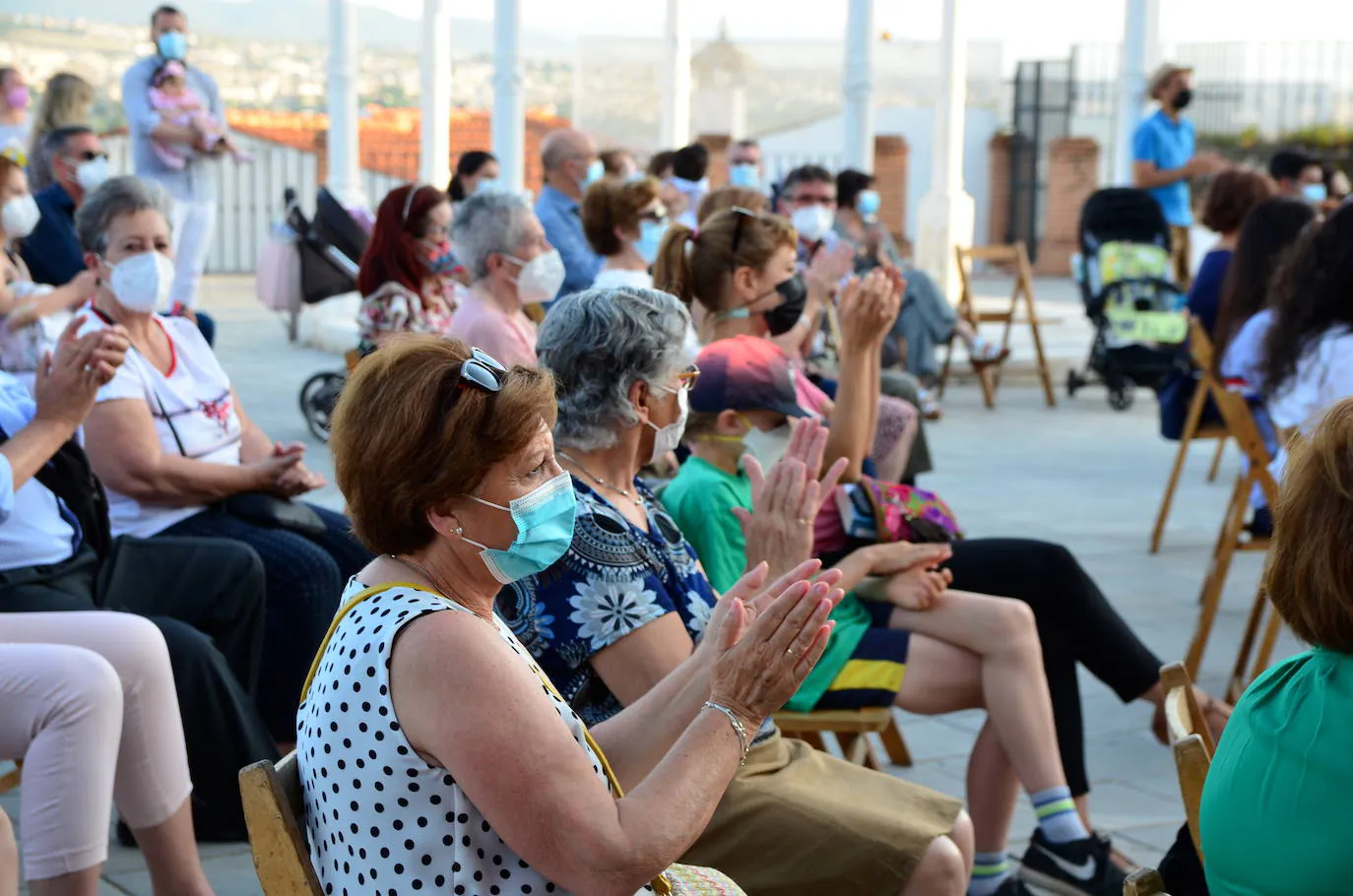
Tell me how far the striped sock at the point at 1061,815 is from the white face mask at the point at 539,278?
95.1 inches

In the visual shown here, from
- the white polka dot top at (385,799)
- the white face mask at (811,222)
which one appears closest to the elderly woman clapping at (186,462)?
the white polka dot top at (385,799)

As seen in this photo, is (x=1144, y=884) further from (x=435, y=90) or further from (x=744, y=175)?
(x=435, y=90)

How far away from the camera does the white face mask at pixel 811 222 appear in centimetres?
879

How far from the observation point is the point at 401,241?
6.11 metres

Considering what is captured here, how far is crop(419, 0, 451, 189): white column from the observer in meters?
15.0

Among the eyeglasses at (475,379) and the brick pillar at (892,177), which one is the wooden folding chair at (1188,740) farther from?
the brick pillar at (892,177)

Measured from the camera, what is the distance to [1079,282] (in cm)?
1023

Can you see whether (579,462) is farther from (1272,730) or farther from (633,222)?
(633,222)

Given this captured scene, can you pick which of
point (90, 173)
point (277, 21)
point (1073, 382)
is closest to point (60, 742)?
point (90, 173)

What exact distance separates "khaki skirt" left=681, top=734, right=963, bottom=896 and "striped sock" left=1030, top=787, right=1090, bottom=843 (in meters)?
0.72

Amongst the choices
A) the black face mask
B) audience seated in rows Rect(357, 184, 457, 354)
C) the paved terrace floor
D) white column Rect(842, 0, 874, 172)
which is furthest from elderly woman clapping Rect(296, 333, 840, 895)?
white column Rect(842, 0, 874, 172)

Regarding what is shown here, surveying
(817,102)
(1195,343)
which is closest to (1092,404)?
(1195,343)

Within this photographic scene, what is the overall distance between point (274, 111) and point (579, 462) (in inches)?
1087

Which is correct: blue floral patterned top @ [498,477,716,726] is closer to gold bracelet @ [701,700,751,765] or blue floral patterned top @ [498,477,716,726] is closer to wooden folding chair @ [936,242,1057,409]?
gold bracelet @ [701,700,751,765]
